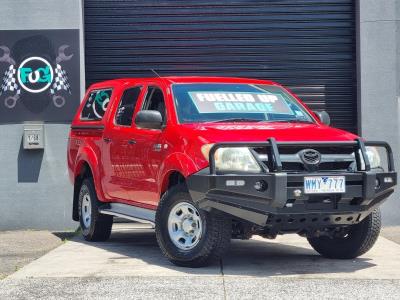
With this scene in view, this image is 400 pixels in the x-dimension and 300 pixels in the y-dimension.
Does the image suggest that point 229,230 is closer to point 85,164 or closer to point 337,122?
point 85,164

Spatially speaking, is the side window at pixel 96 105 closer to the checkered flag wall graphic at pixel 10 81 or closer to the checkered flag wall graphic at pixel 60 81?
the checkered flag wall graphic at pixel 60 81

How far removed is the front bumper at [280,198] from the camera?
702cm

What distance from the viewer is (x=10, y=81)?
37.5 feet

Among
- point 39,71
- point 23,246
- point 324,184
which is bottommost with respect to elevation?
point 23,246

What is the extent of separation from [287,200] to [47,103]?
534 centimetres

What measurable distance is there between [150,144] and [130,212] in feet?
3.29

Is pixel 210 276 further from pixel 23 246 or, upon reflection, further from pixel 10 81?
pixel 10 81

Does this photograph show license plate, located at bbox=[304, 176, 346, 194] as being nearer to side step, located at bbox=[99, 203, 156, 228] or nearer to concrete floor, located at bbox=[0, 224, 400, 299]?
concrete floor, located at bbox=[0, 224, 400, 299]

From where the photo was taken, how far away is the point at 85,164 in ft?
33.2

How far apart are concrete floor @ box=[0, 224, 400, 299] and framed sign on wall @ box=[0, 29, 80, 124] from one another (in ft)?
8.88

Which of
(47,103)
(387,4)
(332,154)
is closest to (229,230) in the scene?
(332,154)

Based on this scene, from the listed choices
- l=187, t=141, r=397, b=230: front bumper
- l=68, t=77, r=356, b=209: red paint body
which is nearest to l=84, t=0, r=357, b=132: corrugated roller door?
l=68, t=77, r=356, b=209: red paint body

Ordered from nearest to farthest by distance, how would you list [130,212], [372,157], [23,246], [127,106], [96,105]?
[372,157], [130,212], [127,106], [23,246], [96,105]

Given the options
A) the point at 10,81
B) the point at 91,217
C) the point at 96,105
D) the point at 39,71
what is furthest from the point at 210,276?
the point at 10,81
